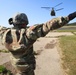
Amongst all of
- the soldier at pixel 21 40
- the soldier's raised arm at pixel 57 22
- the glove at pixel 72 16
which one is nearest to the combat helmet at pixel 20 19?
the soldier at pixel 21 40

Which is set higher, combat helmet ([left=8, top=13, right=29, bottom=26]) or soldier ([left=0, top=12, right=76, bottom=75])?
combat helmet ([left=8, top=13, right=29, bottom=26])

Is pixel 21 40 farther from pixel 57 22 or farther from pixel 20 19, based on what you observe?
pixel 57 22

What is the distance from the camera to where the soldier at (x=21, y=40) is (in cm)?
516

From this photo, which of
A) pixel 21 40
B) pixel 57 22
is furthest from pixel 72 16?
pixel 21 40

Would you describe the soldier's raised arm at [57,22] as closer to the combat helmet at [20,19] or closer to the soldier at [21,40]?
the soldier at [21,40]

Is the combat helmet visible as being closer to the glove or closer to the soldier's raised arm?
the soldier's raised arm

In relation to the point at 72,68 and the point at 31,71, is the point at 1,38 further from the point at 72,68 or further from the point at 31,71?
the point at 72,68

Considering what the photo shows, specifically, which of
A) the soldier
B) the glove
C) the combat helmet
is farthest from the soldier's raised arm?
the combat helmet

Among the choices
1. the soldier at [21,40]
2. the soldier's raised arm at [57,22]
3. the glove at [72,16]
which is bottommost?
the soldier at [21,40]

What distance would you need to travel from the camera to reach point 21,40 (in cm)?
532

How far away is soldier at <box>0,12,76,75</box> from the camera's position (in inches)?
203

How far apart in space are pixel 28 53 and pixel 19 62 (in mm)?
309

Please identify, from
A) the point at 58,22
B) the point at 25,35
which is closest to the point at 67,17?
the point at 58,22

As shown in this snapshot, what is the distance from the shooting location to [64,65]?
14250 mm
